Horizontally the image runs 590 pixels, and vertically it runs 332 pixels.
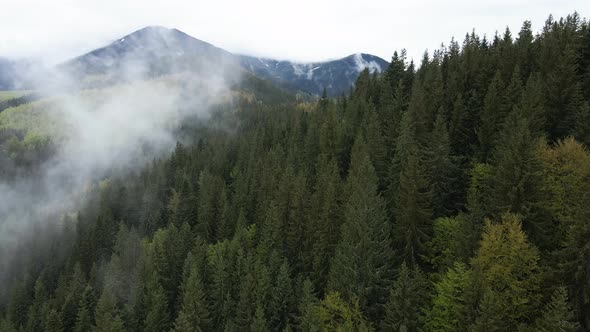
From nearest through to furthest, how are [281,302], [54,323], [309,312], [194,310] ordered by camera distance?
1. [309,312]
2. [281,302]
3. [194,310]
4. [54,323]

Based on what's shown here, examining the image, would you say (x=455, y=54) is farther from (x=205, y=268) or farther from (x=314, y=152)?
(x=205, y=268)

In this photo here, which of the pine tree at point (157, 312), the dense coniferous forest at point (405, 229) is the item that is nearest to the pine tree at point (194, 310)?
the dense coniferous forest at point (405, 229)

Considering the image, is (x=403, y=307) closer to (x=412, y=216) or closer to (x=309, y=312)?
(x=309, y=312)

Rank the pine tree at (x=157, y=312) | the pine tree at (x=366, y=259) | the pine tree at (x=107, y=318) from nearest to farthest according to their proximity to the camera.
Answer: the pine tree at (x=366, y=259), the pine tree at (x=157, y=312), the pine tree at (x=107, y=318)

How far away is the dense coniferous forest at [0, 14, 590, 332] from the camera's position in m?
32.4

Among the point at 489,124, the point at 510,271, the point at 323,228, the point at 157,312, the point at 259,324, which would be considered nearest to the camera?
the point at 510,271

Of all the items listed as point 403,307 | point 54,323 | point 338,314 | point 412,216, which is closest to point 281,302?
point 338,314

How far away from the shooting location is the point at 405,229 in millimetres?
43719

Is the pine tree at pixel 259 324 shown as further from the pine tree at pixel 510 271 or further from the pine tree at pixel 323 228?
the pine tree at pixel 510 271

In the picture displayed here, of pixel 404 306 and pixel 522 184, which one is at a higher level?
pixel 522 184

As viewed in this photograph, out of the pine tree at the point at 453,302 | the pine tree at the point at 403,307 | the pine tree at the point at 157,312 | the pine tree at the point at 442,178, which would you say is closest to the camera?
the pine tree at the point at 453,302

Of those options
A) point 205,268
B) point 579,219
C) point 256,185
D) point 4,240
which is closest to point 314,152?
point 256,185

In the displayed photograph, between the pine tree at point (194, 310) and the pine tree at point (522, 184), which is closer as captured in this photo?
the pine tree at point (522, 184)

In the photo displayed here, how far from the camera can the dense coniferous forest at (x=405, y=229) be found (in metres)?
32.4
